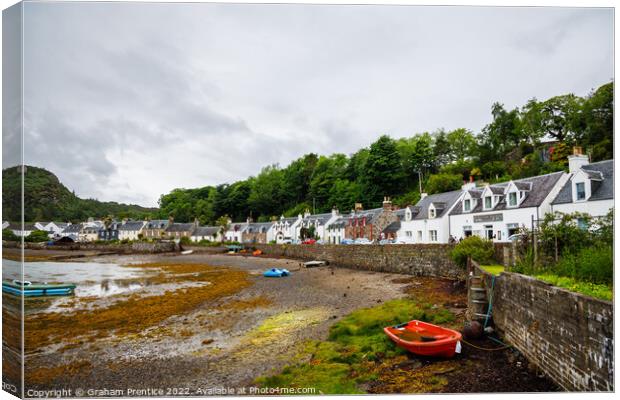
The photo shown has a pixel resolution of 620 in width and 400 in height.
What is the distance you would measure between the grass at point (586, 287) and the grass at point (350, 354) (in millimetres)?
2067

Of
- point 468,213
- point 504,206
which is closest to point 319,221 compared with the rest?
point 468,213

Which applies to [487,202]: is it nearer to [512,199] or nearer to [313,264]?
[512,199]

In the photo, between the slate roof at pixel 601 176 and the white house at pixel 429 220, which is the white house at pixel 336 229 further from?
the slate roof at pixel 601 176

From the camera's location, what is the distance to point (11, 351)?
4.44 metres

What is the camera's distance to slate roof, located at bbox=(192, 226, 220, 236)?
52.1m

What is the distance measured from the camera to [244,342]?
279 inches

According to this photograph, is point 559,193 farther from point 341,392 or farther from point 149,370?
point 149,370

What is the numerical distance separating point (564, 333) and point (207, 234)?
52060 mm

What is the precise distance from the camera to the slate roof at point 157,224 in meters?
50.4

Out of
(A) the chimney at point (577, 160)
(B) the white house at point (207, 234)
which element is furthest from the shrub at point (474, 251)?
(B) the white house at point (207, 234)

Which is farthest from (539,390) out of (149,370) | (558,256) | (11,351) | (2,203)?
(2,203)

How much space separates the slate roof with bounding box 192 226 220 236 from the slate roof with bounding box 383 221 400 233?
32.1 metres

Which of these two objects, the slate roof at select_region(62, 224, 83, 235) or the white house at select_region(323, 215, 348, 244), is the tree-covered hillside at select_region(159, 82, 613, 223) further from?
the slate roof at select_region(62, 224, 83, 235)

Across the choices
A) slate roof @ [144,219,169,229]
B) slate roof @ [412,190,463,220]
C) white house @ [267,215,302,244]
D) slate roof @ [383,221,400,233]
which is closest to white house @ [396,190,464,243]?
slate roof @ [412,190,463,220]
